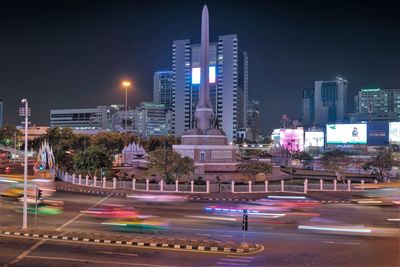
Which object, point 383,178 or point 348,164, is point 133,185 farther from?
point 348,164

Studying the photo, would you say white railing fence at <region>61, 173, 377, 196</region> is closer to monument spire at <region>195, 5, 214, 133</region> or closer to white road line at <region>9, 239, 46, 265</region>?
monument spire at <region>195, 5, 214, 133</region>

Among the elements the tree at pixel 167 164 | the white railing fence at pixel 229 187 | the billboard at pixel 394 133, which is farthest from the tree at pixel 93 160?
the billboard at pixel 394 133

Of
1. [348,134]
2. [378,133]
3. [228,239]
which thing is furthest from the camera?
[378,133]

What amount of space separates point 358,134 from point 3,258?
93276mm

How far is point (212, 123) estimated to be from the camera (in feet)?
203

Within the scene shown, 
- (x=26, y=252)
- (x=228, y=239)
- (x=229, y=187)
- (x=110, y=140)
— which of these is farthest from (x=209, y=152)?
(x=110, y=140)

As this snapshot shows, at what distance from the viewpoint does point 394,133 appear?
109 meters

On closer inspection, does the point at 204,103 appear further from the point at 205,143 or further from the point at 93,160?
the point at 93,160

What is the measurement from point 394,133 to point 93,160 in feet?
287

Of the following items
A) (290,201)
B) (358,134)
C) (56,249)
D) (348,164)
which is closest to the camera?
(56,249)

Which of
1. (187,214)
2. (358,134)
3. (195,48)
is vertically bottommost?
(187,214)

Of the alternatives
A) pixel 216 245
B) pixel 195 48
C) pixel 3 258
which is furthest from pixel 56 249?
pixel 195 48

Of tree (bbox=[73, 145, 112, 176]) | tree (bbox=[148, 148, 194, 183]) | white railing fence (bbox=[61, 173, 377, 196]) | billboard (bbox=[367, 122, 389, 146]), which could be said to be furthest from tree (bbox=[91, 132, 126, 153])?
billboard (bbox=[367, 122, 389, 146])

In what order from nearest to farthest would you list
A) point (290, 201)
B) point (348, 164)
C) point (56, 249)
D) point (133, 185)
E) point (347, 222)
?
point (56, 249), point (347, 222), point (290, 201), point (133, 185), point (348, 164)
